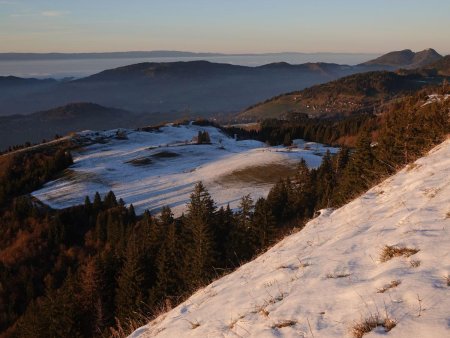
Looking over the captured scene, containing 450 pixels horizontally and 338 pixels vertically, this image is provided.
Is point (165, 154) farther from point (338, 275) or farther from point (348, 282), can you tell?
point (348, 282)

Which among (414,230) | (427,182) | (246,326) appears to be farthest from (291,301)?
(427,182)

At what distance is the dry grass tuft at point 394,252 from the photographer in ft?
29.6

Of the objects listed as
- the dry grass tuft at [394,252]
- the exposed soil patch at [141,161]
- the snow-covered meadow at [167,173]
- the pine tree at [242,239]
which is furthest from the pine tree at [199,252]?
the exposed soil patch at [141,161]

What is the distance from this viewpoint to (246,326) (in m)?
8.40

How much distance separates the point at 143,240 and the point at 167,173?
Result: 189 feet

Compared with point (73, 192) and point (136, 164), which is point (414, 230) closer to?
point (73, 192)

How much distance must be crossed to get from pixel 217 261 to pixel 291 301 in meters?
34.5

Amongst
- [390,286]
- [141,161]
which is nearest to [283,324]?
[390,286]

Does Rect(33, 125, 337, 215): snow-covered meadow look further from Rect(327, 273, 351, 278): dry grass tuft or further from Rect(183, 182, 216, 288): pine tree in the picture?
Rect(327, 273, 351, 278): dry grass tuft

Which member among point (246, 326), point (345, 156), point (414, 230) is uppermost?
point (414, 230)

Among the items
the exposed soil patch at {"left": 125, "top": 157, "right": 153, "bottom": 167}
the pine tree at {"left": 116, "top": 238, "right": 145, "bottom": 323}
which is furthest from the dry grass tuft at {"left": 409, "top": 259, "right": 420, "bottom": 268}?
the exposed soil patch at {"left": 125, "top": 157, "right": 153, "bottom": 167}

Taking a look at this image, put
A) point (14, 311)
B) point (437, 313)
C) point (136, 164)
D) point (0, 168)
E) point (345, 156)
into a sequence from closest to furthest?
point (437, 313)
point (14, 311)
point (345, 156)
point (136, 164)
point (0, 168)

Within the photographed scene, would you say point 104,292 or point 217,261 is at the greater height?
point 217,261

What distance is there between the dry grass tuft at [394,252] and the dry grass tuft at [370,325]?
2645mm
